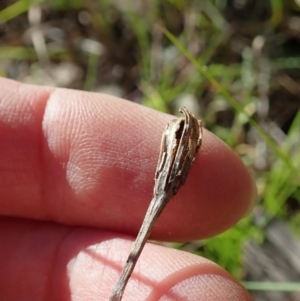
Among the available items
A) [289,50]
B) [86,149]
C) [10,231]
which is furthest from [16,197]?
[289,50]

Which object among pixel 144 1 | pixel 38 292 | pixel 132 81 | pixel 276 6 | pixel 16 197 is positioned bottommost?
pixel 38 292

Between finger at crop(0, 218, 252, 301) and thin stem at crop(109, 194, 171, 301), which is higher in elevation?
thin stem at crop(109, 194, 171, 301)

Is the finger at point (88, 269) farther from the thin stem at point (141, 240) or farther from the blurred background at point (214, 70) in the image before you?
the blurred background at point (214, 70)

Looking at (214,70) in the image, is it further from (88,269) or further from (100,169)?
(88,269)

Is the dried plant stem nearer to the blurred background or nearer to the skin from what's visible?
the skin

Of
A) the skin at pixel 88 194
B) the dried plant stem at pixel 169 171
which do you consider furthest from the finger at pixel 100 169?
the dried plant stem at pixel 169 171

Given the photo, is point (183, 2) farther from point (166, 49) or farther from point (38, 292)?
point (38, 292)

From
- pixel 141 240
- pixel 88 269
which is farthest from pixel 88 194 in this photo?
pixel 141 240

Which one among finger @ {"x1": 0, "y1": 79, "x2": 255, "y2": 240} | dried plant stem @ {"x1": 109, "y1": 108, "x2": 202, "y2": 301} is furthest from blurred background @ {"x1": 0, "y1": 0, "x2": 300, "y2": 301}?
dried plant stem @ {"x1": 109, "y1": 108, "x2": 202, "y2": 301}
